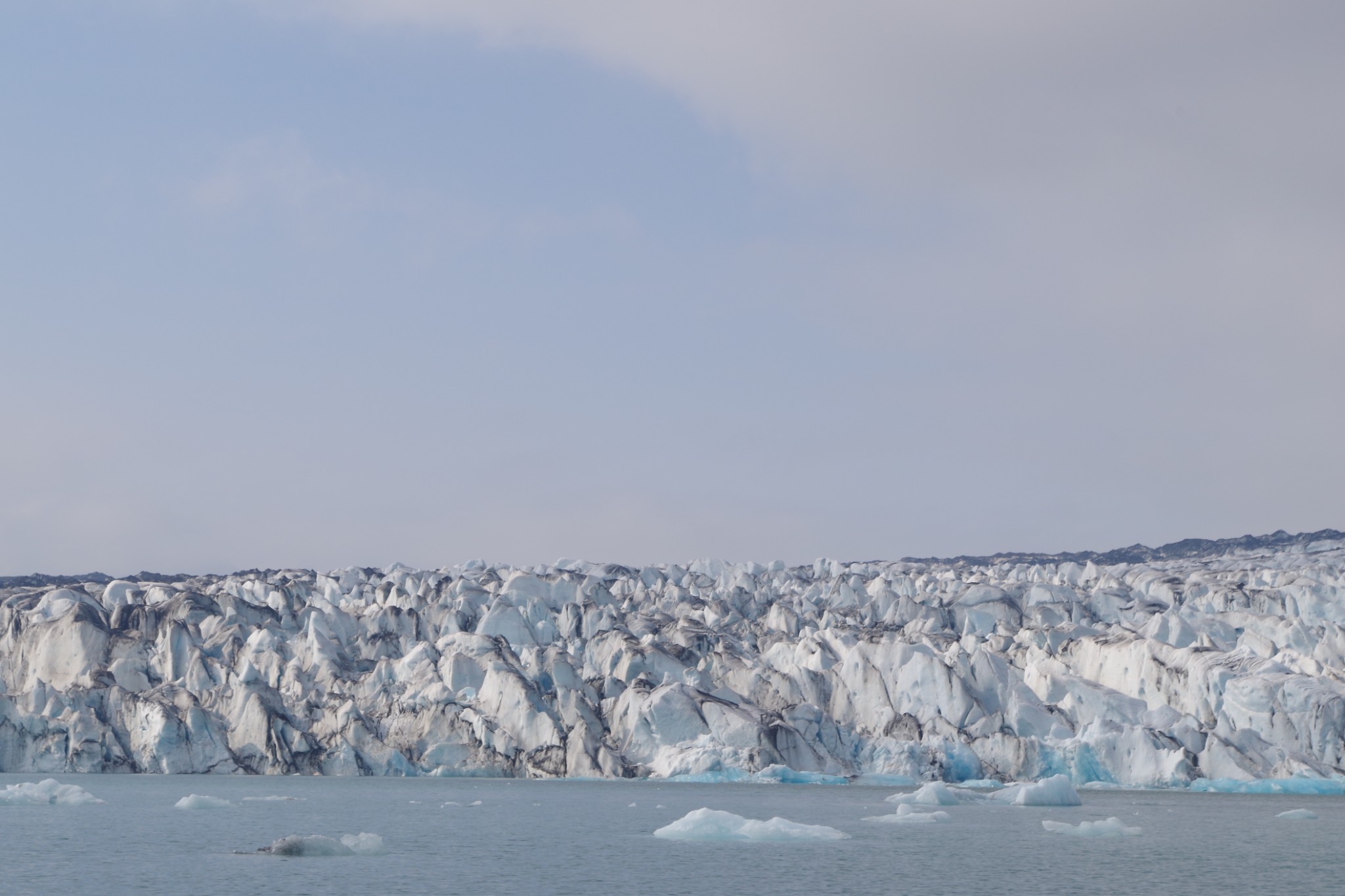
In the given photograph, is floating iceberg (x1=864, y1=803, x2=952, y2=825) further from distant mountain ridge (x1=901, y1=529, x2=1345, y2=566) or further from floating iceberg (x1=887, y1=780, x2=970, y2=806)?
distant mountain ridge (x1=901, y1=529, x2=1345, y2=566)

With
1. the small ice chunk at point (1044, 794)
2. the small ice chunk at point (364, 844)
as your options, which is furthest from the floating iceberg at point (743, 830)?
the small ice chunk at point (1044, 794)

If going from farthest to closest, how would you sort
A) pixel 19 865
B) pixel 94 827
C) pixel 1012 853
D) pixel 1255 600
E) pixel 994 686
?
pixel 1255 600, pixel 994 686, pixel 94 827, pixel 1012 853, pixel 19 865

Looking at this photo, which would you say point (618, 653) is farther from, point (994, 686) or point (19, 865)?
point (19, 865)

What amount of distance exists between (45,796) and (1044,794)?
33257 millimetres

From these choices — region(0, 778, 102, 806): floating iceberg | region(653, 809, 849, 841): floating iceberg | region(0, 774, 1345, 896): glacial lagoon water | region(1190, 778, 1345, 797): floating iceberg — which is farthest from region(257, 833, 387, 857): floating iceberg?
region(1190, 778, 1345, 797): floating iceberg

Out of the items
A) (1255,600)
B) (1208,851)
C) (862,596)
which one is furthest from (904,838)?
(862,596)

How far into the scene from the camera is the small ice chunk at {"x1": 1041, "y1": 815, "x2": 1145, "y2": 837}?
37562mm

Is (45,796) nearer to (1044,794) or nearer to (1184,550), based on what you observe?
(1044,794)

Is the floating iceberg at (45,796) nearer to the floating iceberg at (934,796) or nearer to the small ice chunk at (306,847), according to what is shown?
the small ice chunk at (306,847)

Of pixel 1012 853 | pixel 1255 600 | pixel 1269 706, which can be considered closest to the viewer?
pixel 1012 853

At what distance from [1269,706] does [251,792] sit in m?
41.6

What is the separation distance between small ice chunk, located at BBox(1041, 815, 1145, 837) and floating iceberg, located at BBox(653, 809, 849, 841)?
7406 millimetres

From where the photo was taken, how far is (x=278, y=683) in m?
66.7

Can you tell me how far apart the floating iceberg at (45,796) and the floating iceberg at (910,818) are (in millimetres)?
24812
